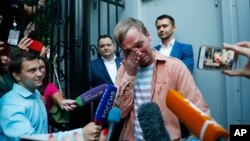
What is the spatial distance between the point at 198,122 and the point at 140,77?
1160 mm

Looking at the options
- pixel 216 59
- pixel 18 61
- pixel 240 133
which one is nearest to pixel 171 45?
pixel 18 61

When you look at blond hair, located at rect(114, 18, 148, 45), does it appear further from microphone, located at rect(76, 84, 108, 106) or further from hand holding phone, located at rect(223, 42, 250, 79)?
hand holding phone, located at rect(223, 42, 250, 79)

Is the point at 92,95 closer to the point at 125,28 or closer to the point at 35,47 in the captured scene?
the point at 125,28

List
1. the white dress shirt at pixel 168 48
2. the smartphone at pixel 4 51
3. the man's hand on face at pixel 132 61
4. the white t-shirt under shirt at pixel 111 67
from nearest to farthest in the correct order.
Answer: the man's hand on face at pixel 132 61 → the smartphone at pixel 4 51 → the white dress shirt at pixel 168 48 → the white t-shirt under shirt at pixel 111 67

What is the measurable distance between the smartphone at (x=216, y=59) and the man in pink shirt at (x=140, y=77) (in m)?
0.33

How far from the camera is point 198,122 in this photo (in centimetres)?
64

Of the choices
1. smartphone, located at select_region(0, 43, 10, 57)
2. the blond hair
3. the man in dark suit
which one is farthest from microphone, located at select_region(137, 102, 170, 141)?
the man in dark suit

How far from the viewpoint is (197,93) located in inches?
59.9

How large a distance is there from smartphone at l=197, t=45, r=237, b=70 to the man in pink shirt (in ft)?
1.10

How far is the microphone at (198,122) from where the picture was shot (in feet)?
1.96

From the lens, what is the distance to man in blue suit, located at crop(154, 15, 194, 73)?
3.03m

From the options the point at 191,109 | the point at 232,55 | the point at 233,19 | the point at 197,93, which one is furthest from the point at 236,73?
the point at 233,19

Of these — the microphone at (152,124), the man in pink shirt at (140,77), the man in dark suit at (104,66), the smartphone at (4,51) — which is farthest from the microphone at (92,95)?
the man in dark suit at (104,66)

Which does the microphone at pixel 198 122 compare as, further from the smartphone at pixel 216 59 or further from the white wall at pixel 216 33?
the white wall at pixel 216 33
